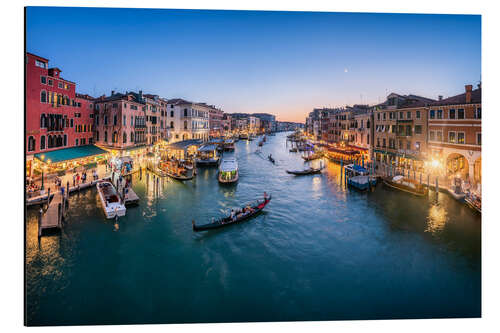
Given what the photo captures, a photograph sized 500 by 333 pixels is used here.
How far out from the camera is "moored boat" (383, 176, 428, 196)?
14.2 m

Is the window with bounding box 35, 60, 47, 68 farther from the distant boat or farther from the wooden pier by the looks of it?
the distant boat

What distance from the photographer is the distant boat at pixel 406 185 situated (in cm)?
1423

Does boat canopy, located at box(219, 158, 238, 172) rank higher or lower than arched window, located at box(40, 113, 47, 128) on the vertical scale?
lower

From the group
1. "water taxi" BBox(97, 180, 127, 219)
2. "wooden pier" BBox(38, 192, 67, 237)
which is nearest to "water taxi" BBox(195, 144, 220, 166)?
"water taxi" BBox(97, 180, 127, 219)

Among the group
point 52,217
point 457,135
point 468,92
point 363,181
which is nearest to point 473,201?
point 457,135

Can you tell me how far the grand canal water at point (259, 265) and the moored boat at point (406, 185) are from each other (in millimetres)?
1379

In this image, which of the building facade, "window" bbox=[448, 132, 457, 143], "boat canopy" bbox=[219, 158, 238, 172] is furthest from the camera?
"boat canopy" bbox=[219, 158, 238, 172]

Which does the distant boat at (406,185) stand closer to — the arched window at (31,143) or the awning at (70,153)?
the awning at (70,153)

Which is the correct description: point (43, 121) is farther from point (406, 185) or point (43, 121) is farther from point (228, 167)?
point (406, 185)

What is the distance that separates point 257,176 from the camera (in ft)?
70.2
